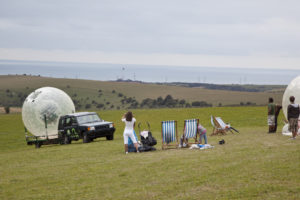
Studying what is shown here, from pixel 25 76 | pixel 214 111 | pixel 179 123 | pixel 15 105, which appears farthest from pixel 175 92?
pixel 179 123

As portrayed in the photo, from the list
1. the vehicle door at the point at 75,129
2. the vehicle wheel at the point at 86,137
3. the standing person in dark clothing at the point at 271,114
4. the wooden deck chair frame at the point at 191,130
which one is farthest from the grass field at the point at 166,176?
the vehicle door at the point at 75,129

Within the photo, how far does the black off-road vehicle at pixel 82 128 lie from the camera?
2614 centimetres

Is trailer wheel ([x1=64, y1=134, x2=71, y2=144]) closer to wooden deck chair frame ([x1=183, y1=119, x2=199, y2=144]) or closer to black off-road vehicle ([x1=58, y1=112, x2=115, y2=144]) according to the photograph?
black off-road vehicle ([x1=58, y1=112, x2=115, y2=144])

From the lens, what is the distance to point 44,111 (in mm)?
→ 27359

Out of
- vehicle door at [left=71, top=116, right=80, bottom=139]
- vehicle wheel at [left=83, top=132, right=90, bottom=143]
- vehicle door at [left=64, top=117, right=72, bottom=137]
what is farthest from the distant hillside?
vehicle wheel at [left=83, top=132, right=90, bottom=143]

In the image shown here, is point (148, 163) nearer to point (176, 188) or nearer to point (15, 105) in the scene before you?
point (176, 188)

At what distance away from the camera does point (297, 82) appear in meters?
23.0

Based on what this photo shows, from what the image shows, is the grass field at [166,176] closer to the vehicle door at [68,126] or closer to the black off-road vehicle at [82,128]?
the black off-road vehicle at [82,128]

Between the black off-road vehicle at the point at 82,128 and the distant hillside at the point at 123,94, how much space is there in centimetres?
6623

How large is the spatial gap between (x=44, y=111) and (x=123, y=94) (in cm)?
9498

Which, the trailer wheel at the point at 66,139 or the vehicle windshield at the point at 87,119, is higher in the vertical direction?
the vehicle windshield at the point at 87,119

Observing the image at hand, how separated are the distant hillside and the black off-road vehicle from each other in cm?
6623

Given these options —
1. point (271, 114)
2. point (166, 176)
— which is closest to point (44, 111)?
point (271, 114)

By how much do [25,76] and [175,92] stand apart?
53604mm
